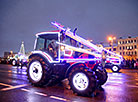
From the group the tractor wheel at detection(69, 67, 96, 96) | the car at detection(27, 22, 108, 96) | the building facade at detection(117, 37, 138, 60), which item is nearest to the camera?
the tractor wheel at detection(69, 67, 96, 96)

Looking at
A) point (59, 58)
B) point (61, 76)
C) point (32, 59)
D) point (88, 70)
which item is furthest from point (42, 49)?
point (88, 70)

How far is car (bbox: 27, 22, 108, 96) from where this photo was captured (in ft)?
15.7

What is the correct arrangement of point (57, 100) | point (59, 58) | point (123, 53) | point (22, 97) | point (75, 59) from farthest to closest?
point (123, 53) → point (59, 58) → point (75, 59) → point (22, 97) → point (57, 100)

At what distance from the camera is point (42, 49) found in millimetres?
6680

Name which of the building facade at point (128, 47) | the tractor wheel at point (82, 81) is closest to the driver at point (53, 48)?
the tractor wheel at point (82, 81)

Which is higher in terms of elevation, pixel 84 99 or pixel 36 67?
pixel 36 67

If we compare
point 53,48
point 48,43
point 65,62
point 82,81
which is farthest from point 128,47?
point 82,81

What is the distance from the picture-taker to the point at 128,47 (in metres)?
77.4

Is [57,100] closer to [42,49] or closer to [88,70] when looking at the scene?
[88,70]

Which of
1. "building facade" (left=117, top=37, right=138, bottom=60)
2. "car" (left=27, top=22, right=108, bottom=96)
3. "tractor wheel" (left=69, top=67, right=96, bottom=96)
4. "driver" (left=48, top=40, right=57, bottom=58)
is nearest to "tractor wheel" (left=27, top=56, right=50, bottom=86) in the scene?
"car" (left=27, top=22, right=108, bottom=96)

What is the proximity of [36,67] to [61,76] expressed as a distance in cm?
150

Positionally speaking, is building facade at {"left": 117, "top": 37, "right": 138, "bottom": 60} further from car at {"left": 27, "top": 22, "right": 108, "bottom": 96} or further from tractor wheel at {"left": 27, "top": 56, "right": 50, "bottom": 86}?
tractor wheel at {"left": 27, "top": 56, "right": 50, "bottom": 86}

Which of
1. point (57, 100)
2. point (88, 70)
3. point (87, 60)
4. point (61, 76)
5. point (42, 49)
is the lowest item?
point (57, 100)

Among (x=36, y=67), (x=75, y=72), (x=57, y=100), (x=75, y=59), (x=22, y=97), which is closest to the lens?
(x=57, y=100)
